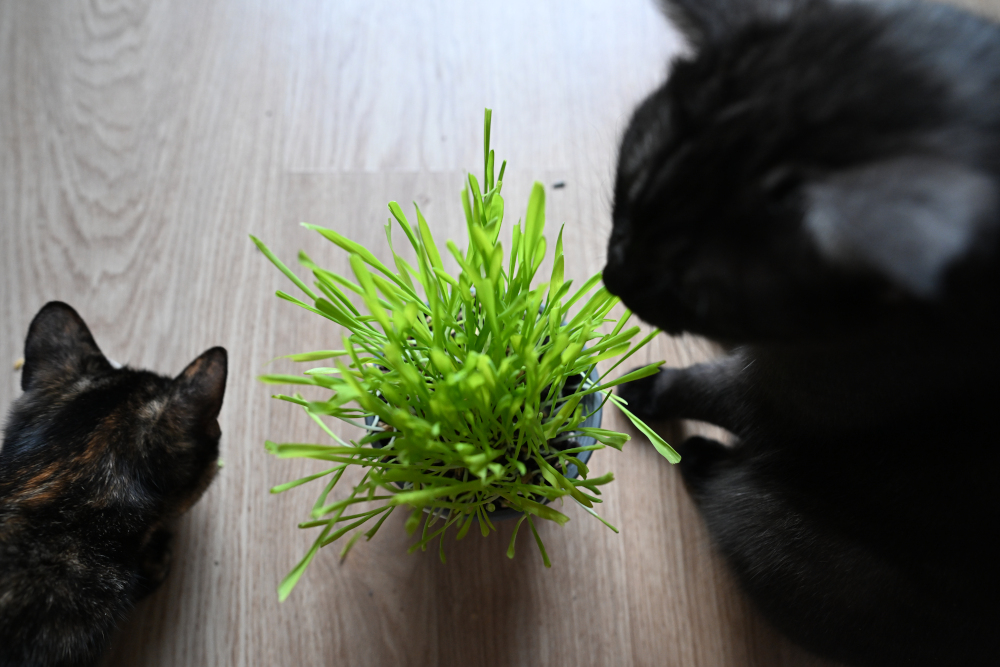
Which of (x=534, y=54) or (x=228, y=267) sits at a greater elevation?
(x=534, y=54)

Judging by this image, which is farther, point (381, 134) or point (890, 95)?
point (381, 134)

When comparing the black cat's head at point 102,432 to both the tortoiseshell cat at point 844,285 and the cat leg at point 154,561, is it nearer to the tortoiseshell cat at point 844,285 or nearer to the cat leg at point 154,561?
the cat leg at point 154,561

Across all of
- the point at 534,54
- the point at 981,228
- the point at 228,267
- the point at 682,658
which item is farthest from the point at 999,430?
the point at 228,267

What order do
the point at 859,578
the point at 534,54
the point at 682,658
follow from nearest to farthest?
the point at 859,578 → the point at 682,658 → the point at 534,54

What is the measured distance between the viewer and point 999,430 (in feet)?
1.82

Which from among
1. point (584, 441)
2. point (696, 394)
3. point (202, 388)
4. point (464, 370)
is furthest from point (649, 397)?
point (202, 388)

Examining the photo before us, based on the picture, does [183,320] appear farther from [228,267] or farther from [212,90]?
[212,90]

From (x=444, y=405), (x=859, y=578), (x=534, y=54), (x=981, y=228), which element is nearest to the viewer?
(x=981, y=228)

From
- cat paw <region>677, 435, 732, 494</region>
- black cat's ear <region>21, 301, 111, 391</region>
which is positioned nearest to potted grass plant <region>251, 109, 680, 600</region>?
cat paw <region>677, 435, 732, 494</region>

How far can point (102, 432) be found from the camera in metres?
0.70

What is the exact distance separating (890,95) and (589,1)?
0.76 metres

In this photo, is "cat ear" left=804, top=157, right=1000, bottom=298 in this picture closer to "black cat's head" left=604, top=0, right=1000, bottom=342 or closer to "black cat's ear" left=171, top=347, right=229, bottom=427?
"black cat's head" left=604, top=0, right=1000, bottom=342

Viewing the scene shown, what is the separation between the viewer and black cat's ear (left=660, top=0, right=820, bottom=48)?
0.49 m

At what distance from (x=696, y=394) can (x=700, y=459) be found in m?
0.10
